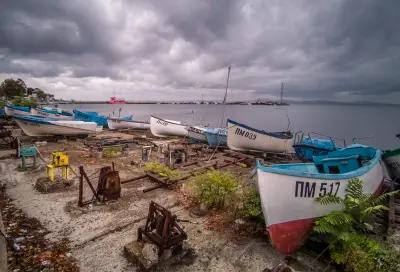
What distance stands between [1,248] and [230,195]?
5444mm

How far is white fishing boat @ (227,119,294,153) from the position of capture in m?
16.8

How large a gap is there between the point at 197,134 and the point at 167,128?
4234 millimetres

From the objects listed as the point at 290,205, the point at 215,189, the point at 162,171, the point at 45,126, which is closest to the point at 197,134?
the point at 162,171

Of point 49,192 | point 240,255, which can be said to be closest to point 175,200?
point 240,255

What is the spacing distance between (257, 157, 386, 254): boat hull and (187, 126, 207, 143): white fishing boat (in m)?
14.0

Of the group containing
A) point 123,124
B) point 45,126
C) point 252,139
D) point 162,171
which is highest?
point 45,126

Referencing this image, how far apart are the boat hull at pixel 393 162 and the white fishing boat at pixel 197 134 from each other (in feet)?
38.4

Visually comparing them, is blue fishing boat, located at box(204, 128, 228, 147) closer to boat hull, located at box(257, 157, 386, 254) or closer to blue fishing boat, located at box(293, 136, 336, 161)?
blue fishing boat, located at box(293, 136, 336, 161)

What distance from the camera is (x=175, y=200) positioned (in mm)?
8312

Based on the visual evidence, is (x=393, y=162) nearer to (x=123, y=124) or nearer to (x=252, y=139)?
(x=252, y=139)

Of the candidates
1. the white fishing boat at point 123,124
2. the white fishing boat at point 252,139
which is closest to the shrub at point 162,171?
the white fishing boat at point 252,139

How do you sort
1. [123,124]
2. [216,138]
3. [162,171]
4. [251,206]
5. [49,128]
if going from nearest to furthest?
[251,206], [162,171], [49,128], [216,138], [123,124]

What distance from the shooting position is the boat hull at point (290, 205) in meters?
5.54

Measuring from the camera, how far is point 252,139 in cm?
1700
